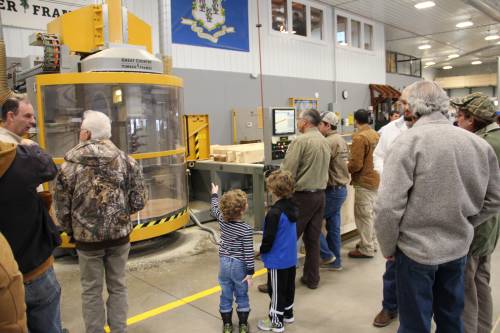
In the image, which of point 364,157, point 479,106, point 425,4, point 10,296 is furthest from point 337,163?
point 425,4

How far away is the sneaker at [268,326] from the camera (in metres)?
3.38

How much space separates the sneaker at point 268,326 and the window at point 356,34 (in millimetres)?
12234

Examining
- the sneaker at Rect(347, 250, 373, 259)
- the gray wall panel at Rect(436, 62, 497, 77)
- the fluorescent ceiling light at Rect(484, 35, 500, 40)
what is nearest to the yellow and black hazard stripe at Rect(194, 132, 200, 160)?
the sneaker at Rect(347, 250, 373, 259)

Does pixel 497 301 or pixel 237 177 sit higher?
pixel 237 177

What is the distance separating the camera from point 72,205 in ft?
9.46

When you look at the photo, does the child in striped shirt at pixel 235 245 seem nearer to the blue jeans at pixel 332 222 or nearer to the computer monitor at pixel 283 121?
the blue jeans at pixel 332 222

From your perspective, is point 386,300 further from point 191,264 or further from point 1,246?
point 1,246

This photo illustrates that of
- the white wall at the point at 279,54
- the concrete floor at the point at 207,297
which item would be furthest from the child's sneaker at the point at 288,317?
the white wall at the point at 279,54

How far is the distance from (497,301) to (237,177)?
215 inches

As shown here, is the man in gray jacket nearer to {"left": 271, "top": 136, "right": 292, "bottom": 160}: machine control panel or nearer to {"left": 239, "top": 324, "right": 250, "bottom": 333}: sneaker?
{"left": 239, "top": 324, "right": 250, "bottom": 333}: sneaker

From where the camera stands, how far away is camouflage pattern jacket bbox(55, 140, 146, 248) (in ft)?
9.36

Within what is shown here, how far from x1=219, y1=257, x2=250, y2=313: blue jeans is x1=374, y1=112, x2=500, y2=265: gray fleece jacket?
1248 millimetres

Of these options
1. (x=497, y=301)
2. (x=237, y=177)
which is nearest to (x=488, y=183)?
(x=497, y=301)

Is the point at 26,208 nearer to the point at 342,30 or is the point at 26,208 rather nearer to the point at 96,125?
the point at 96,125
